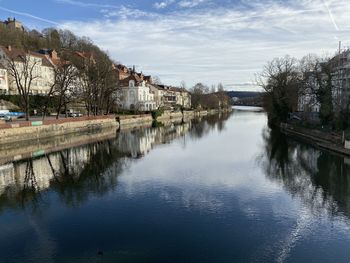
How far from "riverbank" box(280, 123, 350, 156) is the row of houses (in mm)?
29168

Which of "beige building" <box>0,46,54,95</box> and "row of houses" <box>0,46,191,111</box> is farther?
"beige building" <box>0,46,54,95</box>

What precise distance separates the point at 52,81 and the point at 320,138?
5026 centimetres

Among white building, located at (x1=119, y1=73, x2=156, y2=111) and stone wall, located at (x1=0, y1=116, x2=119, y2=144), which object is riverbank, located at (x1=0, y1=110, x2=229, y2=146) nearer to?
stone wall, located at (x1=0, y1=116, x2=119, y2=144)

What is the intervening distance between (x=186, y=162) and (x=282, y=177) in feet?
22.2

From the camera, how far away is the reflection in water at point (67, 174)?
637 inches

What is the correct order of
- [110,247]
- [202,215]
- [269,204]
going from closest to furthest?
1. [110,247]
2. [202,215]
3. [269,204]

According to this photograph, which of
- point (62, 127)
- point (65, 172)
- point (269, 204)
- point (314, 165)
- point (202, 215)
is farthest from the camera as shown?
point (62, 127)

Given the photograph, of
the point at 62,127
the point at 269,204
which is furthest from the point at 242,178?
the point at 62,127

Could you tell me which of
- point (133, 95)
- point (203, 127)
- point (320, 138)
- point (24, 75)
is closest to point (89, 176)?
point (320, 138)

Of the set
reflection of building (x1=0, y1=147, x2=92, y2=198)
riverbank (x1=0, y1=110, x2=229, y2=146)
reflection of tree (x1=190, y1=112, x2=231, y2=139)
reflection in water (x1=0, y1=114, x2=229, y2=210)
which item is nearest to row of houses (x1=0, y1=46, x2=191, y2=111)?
riverbank (x1=0, y1=110, x2=229, y2=146)

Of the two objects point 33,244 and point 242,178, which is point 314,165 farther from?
point 33,244

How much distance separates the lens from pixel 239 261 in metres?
9.67

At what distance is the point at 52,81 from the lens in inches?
2598

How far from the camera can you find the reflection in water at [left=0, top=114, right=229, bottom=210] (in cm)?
1617
